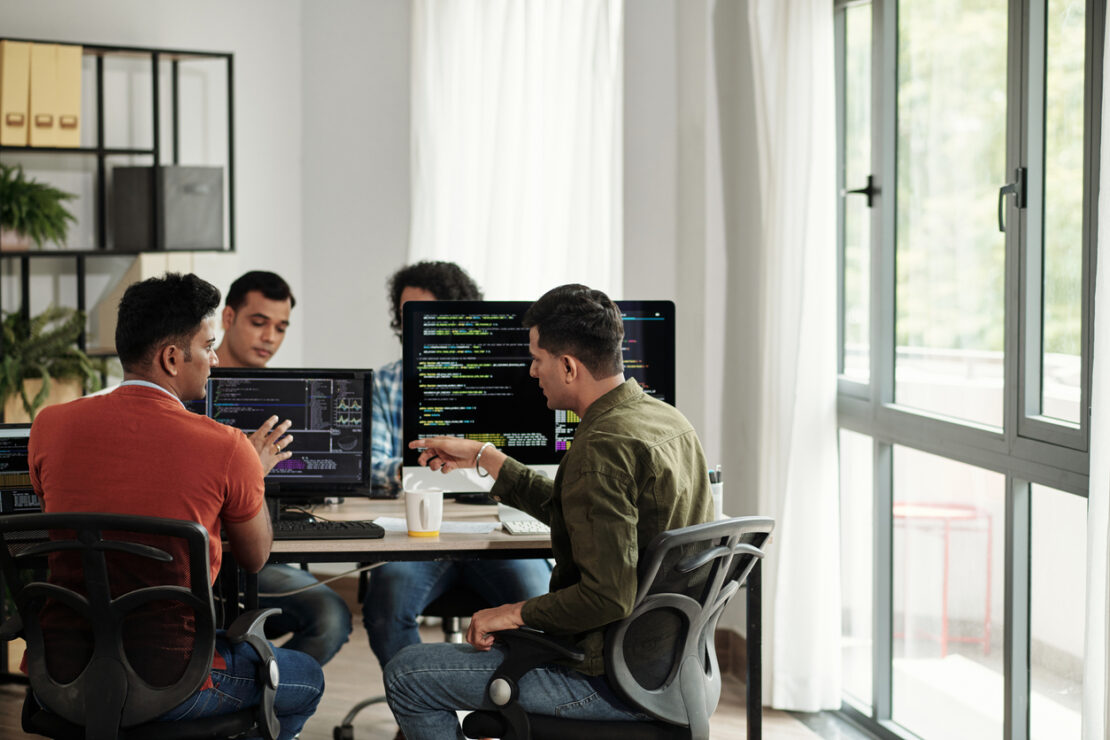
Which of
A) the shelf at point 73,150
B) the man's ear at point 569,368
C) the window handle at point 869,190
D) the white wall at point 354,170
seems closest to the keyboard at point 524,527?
the man's ear at point 569,368

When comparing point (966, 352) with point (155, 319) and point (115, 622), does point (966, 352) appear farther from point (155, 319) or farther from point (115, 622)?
point (115, 622)

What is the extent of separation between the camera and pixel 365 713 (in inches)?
140

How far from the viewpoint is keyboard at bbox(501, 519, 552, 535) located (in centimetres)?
257

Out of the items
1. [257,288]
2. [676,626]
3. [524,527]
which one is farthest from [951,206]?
[257,288]

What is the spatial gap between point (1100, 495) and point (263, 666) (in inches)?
62.4

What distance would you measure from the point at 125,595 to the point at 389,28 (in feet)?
10.6

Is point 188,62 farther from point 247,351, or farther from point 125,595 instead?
point 125,595

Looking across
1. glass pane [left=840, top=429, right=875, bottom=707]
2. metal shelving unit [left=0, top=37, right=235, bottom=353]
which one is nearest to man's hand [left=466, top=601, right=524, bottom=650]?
glass pane [left=840, top=429, right=875, bottom=707]

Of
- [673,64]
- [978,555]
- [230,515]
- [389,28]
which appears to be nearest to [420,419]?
[230,515]

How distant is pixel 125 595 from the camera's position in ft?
6.47

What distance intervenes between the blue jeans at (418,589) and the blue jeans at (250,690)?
0.56 m

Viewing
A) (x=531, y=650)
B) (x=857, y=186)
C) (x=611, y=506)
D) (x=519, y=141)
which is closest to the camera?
(x=611, y=506)

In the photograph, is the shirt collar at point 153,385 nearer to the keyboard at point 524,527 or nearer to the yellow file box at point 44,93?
the keyboard at point 524,527

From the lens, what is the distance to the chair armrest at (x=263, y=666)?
2.17m
